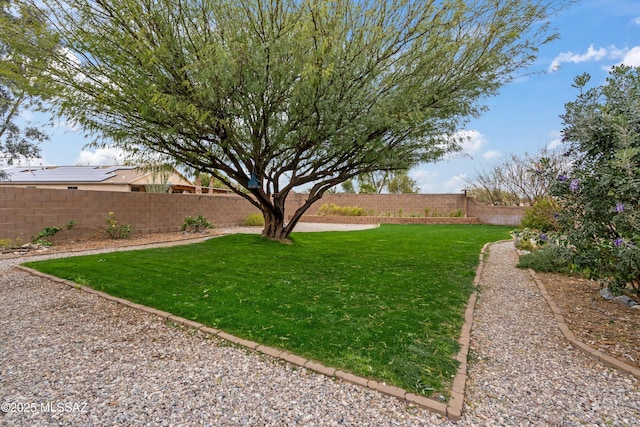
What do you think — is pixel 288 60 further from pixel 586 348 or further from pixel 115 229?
pixel 115 229

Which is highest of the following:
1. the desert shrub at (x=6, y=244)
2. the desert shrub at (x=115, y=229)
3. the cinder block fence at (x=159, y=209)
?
the cinder block fence at (x=159, y=209)

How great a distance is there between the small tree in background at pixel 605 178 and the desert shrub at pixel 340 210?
49.3 ft

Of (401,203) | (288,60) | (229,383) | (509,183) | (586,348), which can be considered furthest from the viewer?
(401,203)

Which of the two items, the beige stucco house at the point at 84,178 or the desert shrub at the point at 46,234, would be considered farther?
the beige stucco house at the point at 84,178

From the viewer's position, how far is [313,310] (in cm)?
367

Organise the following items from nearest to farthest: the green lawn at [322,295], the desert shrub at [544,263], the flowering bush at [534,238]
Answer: the green lawn at [322,295]
the flowering bush at [534,238]
the desert shrub at [544,263]

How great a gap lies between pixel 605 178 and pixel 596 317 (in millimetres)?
1838

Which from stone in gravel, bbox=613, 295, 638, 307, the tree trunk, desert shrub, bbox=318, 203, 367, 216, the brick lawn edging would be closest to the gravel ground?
the brick lawn edging

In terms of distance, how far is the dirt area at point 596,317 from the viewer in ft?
9.75

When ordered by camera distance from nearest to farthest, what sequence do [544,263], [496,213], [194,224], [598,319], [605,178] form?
[605,178], [598,319], [544,263], [194,224], [496,213]

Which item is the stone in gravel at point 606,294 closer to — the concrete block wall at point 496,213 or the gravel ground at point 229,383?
the gravel ground at point 229,383

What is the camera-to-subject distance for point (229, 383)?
2.30 metres

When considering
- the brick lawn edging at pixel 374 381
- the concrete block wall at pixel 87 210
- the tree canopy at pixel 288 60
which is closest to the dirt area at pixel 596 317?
the brick lawn edging at pixel 374 381

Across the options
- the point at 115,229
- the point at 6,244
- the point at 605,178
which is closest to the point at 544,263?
the point at 605,178
